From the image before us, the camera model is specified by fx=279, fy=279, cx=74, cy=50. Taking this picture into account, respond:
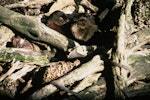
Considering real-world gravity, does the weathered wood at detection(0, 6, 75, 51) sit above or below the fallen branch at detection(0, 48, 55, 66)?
above

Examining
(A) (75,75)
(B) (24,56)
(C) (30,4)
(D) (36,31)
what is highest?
(C) (30,4)

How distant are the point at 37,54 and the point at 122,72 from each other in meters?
1.19

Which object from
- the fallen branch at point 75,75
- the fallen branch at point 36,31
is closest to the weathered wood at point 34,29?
the fallen branch at point 36,31

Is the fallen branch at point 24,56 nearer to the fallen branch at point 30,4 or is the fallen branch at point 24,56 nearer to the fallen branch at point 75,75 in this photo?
the fallen branch at point 75,75

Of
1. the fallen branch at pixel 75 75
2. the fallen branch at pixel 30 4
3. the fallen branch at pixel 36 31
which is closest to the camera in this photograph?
the fallen branch at pixel 75 75

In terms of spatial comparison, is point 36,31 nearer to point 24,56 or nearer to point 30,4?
point 24,56

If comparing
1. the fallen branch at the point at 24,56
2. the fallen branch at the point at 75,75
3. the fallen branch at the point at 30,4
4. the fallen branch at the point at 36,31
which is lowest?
the fallen branch at the point at 75,75

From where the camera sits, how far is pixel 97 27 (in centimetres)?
360

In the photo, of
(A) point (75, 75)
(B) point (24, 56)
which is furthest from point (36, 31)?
(A) point (75, 75)

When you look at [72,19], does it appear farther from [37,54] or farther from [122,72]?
[122,72]

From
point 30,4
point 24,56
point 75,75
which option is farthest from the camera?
point 30,4

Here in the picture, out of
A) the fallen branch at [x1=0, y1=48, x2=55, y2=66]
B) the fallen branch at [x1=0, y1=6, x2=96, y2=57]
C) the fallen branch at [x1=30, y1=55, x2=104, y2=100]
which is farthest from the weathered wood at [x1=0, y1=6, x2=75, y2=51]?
the fallen branch at [x1=30, y1=55, x2=104, y2=100]

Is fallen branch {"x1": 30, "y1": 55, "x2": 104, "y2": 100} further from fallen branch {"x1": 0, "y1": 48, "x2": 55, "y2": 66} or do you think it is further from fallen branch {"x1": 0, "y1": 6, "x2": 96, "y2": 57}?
fallen branch {"x1": 0, "y1": 48, "x2": 55, "y2": 66}

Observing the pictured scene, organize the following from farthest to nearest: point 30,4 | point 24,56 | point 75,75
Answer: point 30,4 → point 24,56 → point 75,75
